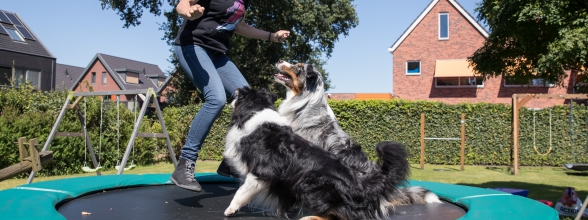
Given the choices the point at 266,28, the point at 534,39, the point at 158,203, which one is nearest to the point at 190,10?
the point at 158,203

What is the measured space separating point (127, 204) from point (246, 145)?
98 centimetres

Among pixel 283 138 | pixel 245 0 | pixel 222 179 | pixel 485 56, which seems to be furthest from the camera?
pixel 485 56

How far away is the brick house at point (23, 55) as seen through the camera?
1994 centimetres

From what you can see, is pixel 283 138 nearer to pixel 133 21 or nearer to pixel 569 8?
pixel 569 8

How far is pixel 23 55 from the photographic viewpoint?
20562 millimetres

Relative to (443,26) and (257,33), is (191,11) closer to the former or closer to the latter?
(257,33)

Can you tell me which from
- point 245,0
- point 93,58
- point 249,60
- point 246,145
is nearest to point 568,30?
point 245,0

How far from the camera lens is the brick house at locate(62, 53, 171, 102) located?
1316 inches

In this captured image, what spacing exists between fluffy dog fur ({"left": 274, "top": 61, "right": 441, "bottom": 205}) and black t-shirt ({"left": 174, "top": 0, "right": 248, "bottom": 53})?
776 millimetres

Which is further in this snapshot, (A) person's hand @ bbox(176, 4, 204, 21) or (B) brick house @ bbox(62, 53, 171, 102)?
(B) brick house @ bbox(62, 53, 171, 102)

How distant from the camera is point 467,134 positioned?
12219mm

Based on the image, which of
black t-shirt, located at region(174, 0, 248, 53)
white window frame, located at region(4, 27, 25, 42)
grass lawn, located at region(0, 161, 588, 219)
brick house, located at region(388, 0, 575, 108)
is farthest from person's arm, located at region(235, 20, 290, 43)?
white window frame, located at region(4, 27, 25, 42)

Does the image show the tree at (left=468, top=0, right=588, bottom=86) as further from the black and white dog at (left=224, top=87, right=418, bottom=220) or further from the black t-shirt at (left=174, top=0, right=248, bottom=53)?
the black t-shirt at (left=174, top=0, right=248, bottom=53)

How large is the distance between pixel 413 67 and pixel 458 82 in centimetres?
225
